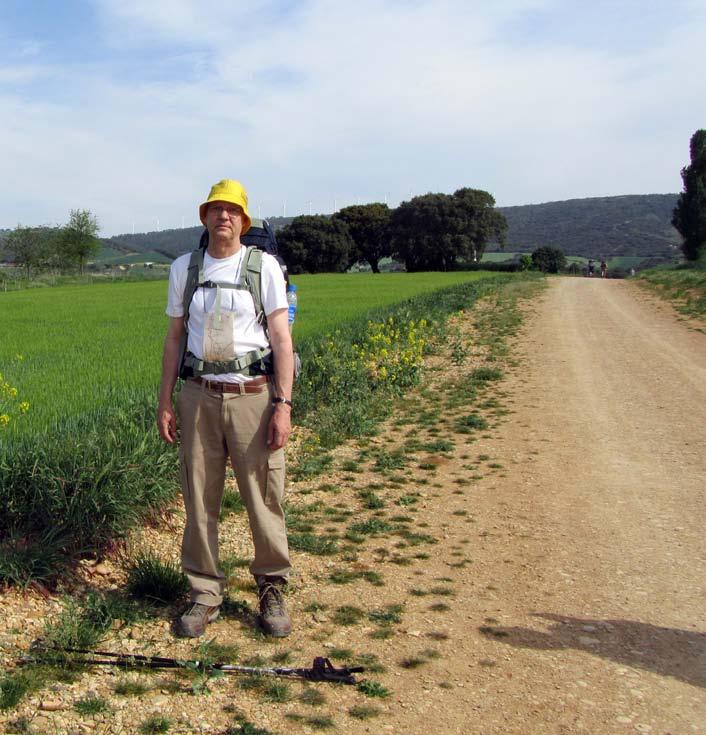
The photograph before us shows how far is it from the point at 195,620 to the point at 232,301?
155cm

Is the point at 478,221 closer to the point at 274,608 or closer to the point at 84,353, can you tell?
the point at 84,353

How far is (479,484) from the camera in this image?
21.4ft

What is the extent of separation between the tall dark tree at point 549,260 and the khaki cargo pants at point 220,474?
63163mm

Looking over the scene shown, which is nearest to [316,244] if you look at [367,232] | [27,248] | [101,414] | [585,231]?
[367,232]

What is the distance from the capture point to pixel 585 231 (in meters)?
123

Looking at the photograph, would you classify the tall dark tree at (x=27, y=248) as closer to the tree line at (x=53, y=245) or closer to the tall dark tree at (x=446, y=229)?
the tree line at (x=53, y=245)

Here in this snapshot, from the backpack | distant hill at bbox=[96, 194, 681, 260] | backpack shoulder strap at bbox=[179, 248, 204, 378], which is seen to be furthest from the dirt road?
distant hill at bbox=[96, 194, 681, 260]

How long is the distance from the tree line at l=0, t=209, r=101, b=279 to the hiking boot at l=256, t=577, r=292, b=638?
6865 cm

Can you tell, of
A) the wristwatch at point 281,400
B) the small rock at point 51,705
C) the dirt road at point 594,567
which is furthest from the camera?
the wristwatch at point 281,400

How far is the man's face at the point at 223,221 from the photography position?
370cm

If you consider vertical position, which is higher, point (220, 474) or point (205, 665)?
point (220, 474)

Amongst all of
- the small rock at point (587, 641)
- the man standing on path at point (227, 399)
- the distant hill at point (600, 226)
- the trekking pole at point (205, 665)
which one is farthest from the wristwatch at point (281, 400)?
the distant hill at point (600, 226)

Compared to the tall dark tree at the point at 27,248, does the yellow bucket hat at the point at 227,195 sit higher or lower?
lower

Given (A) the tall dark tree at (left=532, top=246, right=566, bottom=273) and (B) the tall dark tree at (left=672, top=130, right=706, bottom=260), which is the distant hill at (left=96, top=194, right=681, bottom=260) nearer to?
(A) the tall dark tree at (left=532, top=246, right=566, bottom=273)
